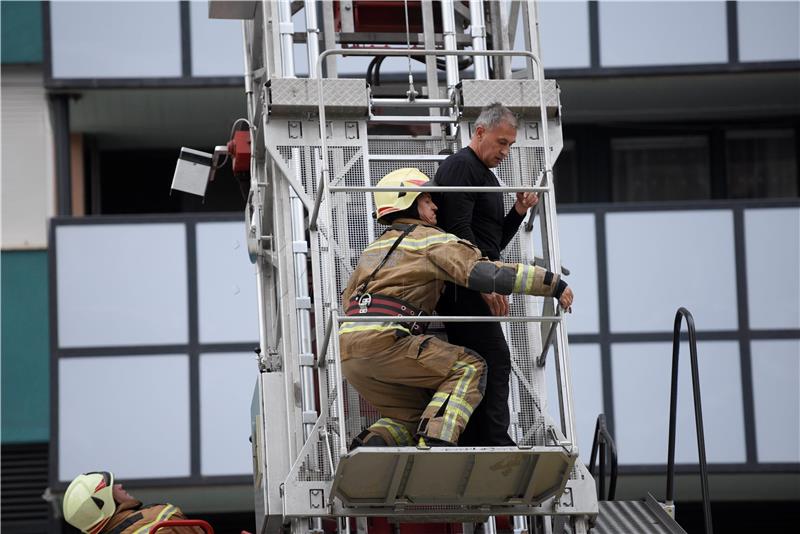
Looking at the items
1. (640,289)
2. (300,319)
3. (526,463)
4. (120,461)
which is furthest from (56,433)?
(526,463)

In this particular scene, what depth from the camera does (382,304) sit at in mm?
8383

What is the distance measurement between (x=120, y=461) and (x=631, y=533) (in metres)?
9.49

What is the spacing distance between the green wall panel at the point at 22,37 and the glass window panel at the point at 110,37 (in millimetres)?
674

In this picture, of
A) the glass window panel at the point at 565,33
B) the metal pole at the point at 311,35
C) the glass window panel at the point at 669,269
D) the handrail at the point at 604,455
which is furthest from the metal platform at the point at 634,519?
the glass window panel at the point at 565,33

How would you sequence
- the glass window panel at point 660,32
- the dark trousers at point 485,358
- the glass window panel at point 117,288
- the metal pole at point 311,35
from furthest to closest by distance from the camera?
the glass window panel at point 660,32
the glass window panel at point 117,288
the metal pole at point 311,35
the dark trousers at point 485,358

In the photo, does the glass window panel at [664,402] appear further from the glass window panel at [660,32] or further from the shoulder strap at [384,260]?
the shoulder strap at [384,260]

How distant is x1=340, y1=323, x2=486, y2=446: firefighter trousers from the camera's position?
8297mm

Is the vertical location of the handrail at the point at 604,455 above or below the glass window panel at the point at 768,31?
below

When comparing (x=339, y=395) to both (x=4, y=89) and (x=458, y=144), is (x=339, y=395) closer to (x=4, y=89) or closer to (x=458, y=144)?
(x=458, y=144)

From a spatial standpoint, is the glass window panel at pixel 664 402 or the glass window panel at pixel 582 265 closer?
the glass window panel at pixel 664 402

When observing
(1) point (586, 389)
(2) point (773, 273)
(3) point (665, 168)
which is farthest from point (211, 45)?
(2) point (773, 273)

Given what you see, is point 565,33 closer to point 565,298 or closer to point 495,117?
point 495,117

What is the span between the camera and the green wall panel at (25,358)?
1895 cm

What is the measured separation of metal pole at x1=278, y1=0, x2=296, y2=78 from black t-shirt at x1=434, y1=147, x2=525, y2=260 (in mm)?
1561
